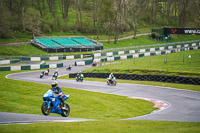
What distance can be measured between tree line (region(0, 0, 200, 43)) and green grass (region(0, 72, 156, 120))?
39996mm

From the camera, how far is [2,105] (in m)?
13.7

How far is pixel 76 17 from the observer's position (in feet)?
297

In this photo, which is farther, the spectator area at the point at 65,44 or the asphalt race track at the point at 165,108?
the spectator area at the point at 65,44

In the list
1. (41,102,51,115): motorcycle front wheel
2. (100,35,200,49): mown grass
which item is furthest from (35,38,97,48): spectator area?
(41,102,51,115): motorcycle front wheel

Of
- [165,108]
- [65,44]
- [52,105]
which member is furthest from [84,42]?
[52,105]

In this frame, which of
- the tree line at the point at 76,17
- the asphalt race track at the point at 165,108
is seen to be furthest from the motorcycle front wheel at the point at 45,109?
the tree line at the point at 76,17

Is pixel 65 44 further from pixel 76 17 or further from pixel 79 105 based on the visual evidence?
pixel 79 105

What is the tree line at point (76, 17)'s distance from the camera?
66.4 metres

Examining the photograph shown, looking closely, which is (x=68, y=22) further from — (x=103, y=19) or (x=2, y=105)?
Result: (x=2, y=105)

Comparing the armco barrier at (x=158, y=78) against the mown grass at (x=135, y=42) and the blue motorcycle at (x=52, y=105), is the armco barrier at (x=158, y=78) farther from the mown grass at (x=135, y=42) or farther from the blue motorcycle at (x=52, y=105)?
the mown grass at (x=135, y=42)

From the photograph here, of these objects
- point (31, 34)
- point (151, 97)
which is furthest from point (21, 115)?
point (31, 34)

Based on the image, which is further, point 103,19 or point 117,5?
point 103,19

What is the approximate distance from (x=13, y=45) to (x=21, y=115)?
47.3 meters

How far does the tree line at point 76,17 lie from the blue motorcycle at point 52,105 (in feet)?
150
